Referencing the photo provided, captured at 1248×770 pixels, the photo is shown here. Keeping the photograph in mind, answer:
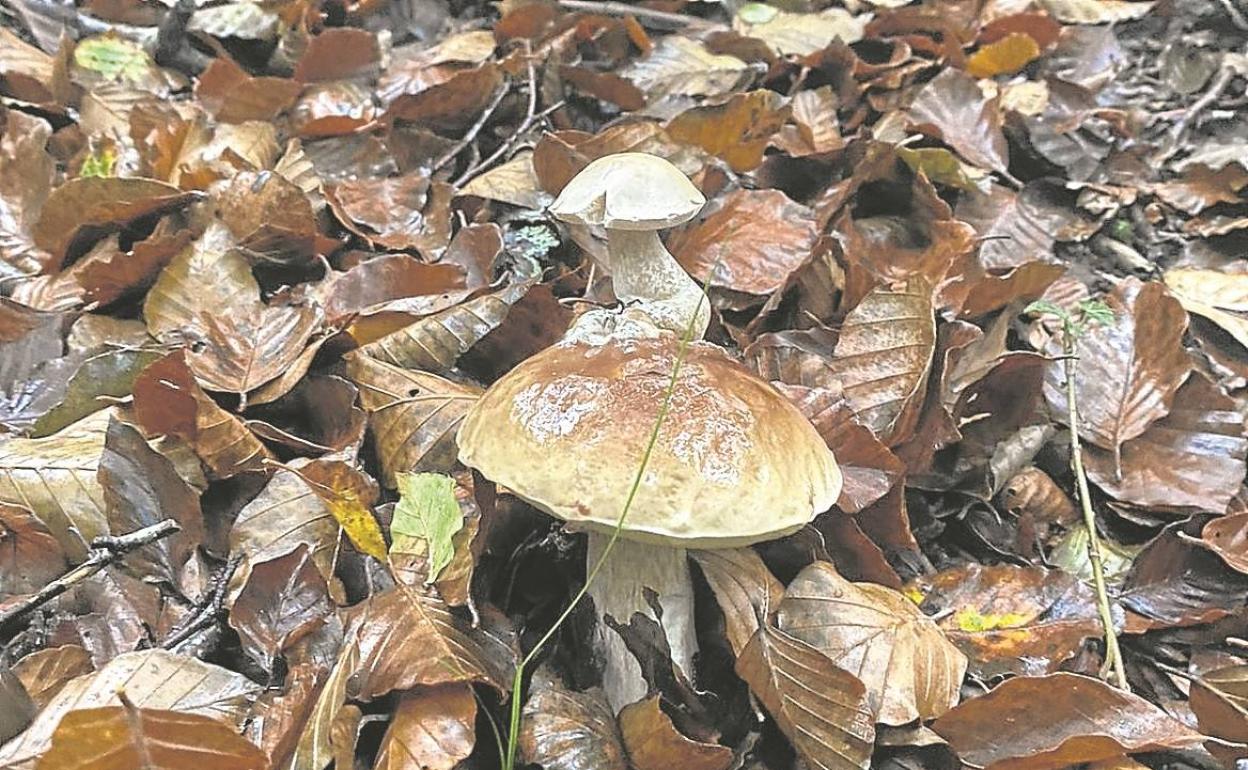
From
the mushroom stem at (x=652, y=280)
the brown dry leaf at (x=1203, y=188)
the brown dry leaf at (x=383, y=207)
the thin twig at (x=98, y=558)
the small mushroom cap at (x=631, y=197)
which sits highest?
the small mushroom cap at (x=631, y=197)

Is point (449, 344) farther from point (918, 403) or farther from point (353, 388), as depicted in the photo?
point (918, 403)

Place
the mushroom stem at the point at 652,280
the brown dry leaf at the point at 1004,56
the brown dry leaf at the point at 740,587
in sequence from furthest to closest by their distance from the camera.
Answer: the brown dry leaf at the point at 1004,56 → the mushroom stem at the point at 652,280 → the brown dry leaf at the point at 740,587

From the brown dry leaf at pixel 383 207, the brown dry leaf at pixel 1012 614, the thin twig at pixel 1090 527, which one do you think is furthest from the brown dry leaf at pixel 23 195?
the thin twig at pixel 1090 527

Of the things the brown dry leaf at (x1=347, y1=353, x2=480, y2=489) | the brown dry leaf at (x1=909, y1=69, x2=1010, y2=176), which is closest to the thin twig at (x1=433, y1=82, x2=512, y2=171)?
the brown dry leaf at (x1=347, y1=353, x2=480, y2=489)

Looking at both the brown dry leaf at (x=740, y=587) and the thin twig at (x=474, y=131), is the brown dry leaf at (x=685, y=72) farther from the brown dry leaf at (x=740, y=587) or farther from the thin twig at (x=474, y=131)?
the brown dry leaf at (x=740, y=587)

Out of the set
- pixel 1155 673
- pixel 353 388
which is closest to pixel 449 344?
pixel 353 388

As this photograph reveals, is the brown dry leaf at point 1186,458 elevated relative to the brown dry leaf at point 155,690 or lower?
lower
